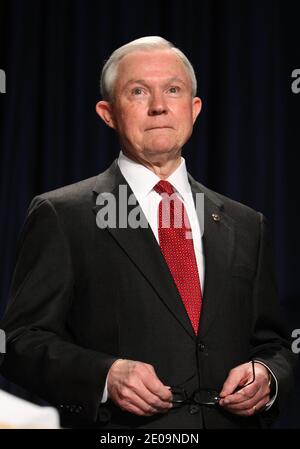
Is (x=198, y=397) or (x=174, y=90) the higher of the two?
(x=174, y=90)

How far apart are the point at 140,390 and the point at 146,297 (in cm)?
18

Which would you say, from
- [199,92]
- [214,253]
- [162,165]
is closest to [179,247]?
[214,253]

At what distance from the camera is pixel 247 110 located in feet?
8.05

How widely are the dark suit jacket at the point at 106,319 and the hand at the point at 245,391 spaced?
44 millimetres

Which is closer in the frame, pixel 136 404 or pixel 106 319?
pixel 136 404

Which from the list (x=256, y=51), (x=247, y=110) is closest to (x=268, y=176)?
(x=247, y=110)

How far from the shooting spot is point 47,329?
131cm

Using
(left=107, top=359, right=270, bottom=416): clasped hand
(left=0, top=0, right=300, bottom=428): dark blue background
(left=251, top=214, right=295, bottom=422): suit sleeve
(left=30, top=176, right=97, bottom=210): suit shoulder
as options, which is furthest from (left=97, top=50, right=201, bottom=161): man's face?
(left=0, top=0, right=300, bottom=428): dark blue background

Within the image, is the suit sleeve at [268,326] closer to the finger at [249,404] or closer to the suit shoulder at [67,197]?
the finger at [249,404]

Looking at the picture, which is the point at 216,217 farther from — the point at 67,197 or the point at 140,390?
the point at 140,390

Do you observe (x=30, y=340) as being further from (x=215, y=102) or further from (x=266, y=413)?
(x=215, y=102)

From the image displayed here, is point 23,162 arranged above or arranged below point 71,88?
below

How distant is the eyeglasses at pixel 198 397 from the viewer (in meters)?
1.27

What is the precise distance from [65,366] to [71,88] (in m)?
1.36
